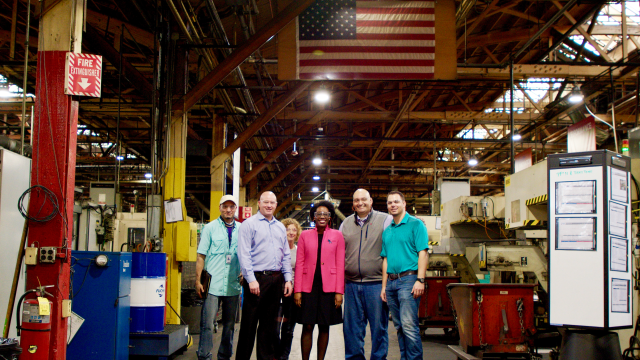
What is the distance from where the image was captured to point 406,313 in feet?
17.2

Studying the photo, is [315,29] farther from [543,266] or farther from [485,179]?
[485,179]

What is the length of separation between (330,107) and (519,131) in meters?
6.05

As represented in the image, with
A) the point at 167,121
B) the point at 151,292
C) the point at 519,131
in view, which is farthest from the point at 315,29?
the point at 519,131

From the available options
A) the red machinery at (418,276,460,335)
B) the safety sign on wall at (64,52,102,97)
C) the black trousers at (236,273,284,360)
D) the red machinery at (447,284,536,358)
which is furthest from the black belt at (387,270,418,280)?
the red machinery at (418,276,460,335)

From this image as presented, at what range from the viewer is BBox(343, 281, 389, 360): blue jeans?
5.30 meters

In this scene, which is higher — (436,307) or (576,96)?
(576,96)

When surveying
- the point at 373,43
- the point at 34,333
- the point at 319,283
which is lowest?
the point at 34,333

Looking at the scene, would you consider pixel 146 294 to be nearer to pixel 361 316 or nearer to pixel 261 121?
pixel 361 316

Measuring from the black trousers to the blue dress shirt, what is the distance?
14cm

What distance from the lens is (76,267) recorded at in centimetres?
581

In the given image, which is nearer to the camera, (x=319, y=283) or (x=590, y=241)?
(x=590, y=241)

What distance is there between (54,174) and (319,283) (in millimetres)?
2819

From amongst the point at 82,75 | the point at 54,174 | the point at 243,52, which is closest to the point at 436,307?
the point at 243,52

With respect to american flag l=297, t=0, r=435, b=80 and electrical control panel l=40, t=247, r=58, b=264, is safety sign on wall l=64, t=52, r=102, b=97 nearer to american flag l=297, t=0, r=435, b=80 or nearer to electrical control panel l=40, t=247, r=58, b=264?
electrical control panel l=40, t=247, r=58, b=264
